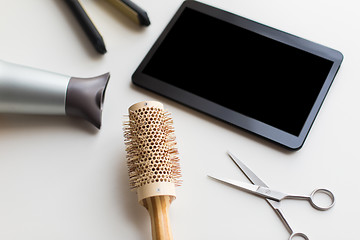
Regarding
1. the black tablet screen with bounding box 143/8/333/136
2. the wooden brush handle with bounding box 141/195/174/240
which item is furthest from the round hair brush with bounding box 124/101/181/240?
the black tablet screen with bounding box 143/8/333/136

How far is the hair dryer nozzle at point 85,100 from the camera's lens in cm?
58

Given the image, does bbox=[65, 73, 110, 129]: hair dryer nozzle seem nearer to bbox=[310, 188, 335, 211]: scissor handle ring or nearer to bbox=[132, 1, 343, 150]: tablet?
bbox=[132, 1, 343, 150]: tablet

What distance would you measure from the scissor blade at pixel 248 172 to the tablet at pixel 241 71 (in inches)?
1.9

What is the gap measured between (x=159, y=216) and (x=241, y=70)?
10.6 inches

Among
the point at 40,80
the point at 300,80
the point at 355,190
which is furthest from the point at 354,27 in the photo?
the point at 40,80

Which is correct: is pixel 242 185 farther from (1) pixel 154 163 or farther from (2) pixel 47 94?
(2) pixel 47 94

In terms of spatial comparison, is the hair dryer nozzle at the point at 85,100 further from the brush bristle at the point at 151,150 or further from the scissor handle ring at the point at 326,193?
the scissor handle ring at the point at 326,193

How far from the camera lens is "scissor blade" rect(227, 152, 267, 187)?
1.81ft

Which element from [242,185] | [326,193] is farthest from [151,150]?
[326,193]

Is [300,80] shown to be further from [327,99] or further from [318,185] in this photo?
[318,185]

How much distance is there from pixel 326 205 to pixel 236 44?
0.94ft

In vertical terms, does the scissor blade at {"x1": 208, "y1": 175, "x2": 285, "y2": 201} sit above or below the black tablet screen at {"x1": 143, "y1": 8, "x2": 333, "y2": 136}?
below

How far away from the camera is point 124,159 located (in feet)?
1.91

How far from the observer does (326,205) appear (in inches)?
21.0
